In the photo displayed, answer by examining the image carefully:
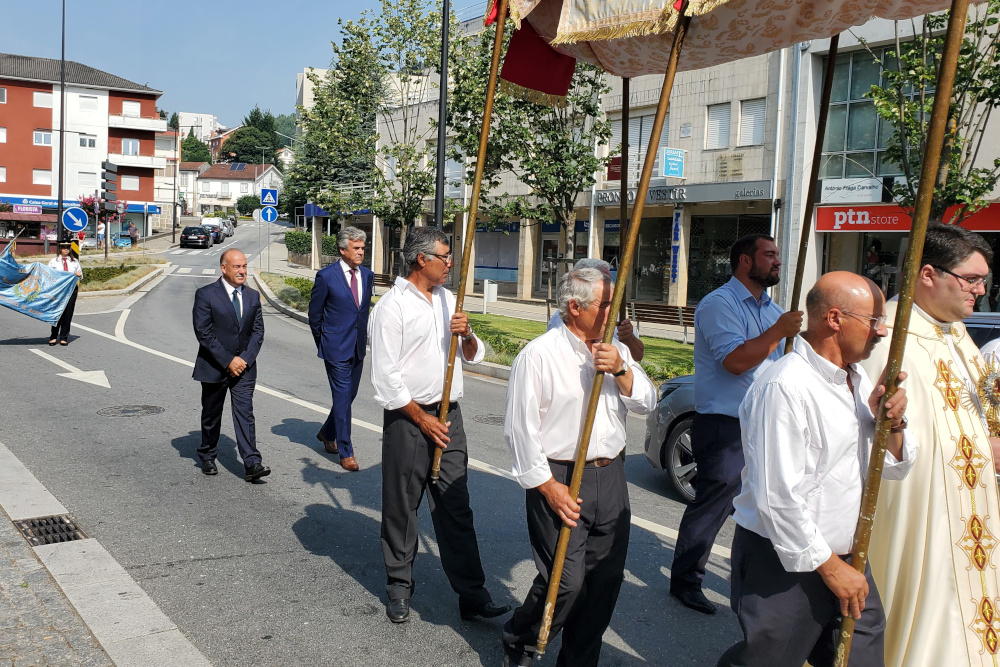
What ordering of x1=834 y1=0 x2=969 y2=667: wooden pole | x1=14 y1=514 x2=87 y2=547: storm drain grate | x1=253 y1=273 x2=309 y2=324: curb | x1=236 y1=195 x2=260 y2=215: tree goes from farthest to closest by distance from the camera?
x1=236 y1=195 x2=260 y2=215: tree
x1=253 y1=273 x2=309 y2=324: curb
x1=14 y1=514 x2=87 y2=547: storm drain grate
x1=834 y1=0 x2=969 y2=667: wooden pole

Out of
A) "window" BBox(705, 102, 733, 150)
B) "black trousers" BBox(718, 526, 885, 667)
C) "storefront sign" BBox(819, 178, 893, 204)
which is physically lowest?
"black trousers" BBox(718, 526, 885, 667)

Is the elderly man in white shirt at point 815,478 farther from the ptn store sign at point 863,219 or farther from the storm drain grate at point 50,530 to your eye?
the ptn store sign at point 863,219

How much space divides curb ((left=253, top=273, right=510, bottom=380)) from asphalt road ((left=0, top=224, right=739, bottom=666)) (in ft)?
6.94

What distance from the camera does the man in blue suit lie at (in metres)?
7.24

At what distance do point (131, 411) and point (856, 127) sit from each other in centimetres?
1748

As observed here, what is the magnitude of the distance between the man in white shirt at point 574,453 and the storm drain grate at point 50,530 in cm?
326

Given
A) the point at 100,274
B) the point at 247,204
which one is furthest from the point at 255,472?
the point at 247,204

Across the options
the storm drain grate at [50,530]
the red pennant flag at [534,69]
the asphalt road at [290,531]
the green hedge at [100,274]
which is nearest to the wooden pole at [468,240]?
the red pennant flag at [534,69]

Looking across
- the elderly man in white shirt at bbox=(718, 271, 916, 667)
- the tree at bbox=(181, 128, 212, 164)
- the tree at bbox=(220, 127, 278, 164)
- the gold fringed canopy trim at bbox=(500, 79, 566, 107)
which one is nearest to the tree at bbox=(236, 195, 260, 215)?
the tree at bbox=(220, 127, 278, 164)

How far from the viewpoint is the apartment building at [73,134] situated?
64500 mm

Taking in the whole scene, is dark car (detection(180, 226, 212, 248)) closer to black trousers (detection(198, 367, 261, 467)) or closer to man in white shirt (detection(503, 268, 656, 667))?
black trousers (detection(198, 367, 261, 467))

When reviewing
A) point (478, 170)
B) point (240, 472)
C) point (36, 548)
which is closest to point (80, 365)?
point (240, 472)

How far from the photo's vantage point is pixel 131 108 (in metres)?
70.4

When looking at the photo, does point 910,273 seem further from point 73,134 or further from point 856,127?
point 73,134
